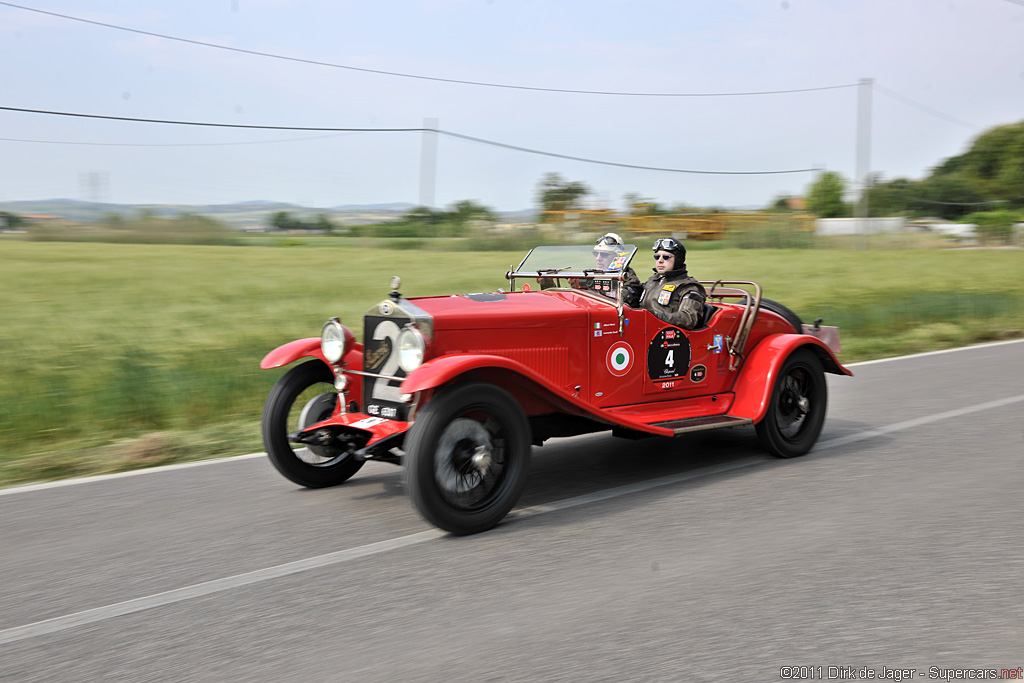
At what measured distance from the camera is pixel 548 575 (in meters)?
4.04

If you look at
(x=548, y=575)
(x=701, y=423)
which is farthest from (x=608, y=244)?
(x=548, y=575)

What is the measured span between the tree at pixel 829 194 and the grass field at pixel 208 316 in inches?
2553

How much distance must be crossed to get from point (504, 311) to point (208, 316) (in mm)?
11804

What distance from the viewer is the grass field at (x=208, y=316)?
24.9ft

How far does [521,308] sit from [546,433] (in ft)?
2.58

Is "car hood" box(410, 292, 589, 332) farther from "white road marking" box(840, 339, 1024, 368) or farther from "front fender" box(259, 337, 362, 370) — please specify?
"white road marking" box(840, 339, 1024, 368)

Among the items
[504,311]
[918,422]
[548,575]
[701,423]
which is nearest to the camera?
[548,575]

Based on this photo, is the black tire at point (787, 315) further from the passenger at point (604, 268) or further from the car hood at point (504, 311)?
the car hood at point (504, 311)

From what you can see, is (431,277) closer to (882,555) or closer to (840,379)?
(840,379)

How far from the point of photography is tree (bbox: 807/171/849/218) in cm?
9562

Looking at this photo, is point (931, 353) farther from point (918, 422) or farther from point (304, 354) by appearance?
point (304, 354)

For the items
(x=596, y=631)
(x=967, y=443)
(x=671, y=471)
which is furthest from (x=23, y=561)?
(x=967, y=443)

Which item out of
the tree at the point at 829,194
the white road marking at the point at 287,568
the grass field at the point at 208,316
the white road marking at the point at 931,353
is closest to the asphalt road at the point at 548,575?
the white road marking at the point at 287,568

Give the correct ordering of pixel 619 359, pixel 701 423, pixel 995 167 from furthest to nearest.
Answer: pixel 995 167
pixel 701 423
pixel 619 359
